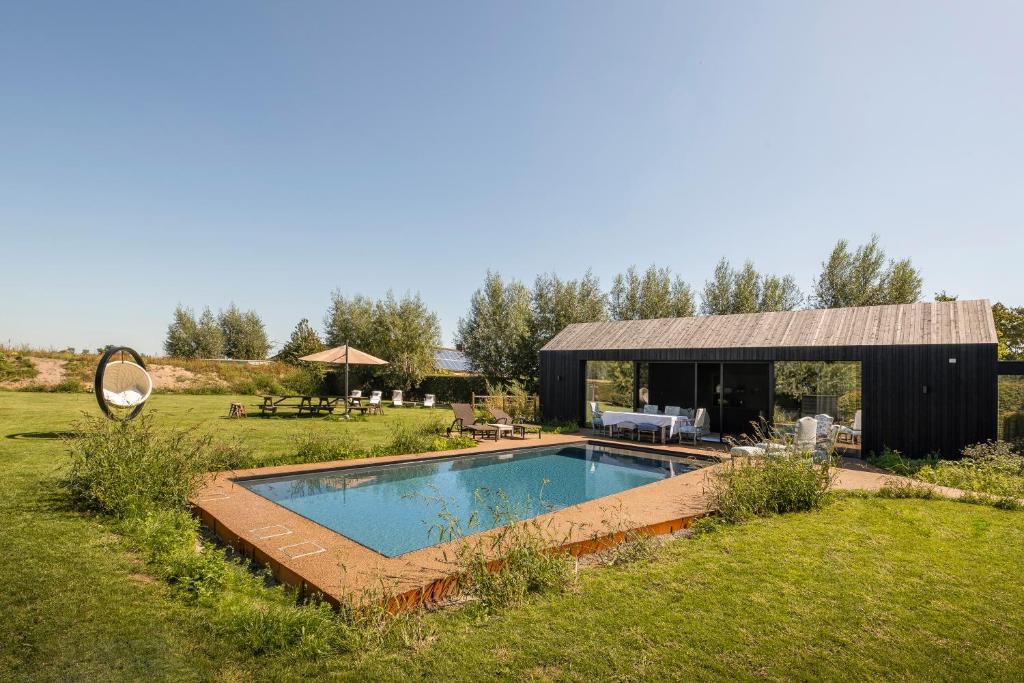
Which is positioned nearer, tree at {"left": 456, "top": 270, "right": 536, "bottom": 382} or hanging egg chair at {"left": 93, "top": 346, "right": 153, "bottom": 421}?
hanging egg chair at {"left": 93, "top": 346, "right": 153, "bottom": 421}

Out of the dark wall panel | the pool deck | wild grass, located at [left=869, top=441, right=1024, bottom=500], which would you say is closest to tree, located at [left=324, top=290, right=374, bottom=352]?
the pool deck

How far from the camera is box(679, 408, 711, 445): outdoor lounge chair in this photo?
39.7 ft

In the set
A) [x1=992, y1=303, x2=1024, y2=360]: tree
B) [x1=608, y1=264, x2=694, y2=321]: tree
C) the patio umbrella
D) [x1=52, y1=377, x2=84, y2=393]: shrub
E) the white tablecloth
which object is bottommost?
the white tablecloth

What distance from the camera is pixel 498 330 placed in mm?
24969

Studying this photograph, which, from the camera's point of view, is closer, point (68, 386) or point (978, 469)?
point (978, 469)

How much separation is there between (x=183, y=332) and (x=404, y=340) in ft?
102

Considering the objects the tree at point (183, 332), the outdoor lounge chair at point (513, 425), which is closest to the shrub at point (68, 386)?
the outdoor lounge chair at point (513, 425)

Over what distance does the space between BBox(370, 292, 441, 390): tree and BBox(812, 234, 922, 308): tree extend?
20825 millimetres

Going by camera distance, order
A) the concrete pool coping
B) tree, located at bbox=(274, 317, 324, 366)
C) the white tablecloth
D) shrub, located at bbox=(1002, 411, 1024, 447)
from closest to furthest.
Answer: the concrete pool coping < shrub, located at bbox=(1002, 411, 1024, 447) < the white tablecloth < tree, located at bbox=(274, 317, 324, 366)

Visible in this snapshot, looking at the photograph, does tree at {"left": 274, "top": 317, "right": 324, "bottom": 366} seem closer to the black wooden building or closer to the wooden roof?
the black wooden building

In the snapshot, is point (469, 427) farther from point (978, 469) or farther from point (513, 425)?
point (978, 469)

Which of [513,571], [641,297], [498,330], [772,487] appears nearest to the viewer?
[513,571]

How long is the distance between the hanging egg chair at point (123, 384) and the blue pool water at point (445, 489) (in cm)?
534

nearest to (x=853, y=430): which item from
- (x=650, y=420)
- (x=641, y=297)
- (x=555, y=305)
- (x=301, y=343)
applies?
(x=650, y=420)
